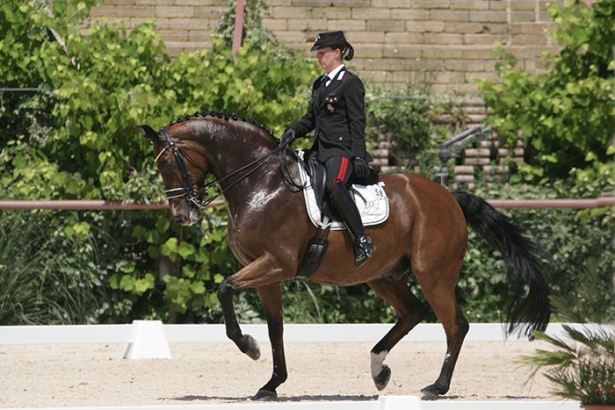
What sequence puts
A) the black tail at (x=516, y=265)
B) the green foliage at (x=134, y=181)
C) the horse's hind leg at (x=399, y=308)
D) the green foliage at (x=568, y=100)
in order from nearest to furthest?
the horse's hind leg at (x=399, y=308) → the black tail at (x=516, y=265) → the green foliage at (x=134, y=181) → the green foliage at (x=568, y=100)

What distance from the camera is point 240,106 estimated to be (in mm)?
10516

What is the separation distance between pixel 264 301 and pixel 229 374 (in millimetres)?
1463

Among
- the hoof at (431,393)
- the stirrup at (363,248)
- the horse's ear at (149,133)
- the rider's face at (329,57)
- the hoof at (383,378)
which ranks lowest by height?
the hoof at (431,393)

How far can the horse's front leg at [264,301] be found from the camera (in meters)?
6.36

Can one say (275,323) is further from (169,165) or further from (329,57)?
(329,57)

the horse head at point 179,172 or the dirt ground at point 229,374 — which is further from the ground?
the horse head at point 179,172

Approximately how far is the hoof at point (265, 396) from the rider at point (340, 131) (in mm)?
1020

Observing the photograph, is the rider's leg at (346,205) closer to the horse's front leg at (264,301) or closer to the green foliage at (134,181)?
the horse's front leg at (264,301)

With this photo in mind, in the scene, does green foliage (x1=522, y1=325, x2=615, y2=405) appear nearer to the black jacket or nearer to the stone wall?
the black jacket

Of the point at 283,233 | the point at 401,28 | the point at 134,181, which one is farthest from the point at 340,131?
the point at 401,28

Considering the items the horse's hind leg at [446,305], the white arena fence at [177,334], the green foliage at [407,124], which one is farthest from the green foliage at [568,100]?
the horse's hind leg at [446,305]

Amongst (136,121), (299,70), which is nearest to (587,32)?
(299,70)

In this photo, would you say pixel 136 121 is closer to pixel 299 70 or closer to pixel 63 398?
pixel 299 70

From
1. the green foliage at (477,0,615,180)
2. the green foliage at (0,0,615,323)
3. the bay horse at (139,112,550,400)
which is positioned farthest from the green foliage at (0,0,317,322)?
the bay horse at (139,112,550,400)
